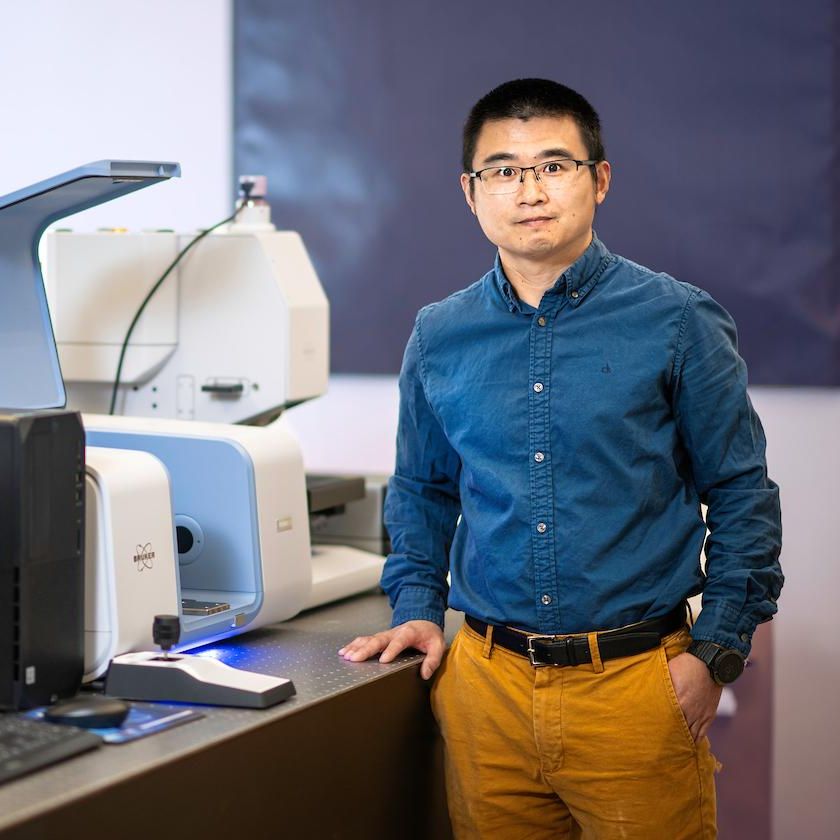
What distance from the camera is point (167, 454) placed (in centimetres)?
160

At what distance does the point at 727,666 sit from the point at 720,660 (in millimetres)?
11

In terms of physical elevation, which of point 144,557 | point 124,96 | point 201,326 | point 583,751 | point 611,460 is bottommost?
point 583,751

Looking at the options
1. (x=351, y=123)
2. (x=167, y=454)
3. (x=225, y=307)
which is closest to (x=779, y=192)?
(x=351, y=123)

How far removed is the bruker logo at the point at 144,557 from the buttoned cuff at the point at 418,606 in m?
0.35

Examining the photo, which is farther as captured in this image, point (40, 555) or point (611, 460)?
point (611, 460)

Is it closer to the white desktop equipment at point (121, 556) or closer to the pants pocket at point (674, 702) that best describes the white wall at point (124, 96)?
the white desktop equipment at point (121, 556)

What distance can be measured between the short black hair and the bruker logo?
61cm

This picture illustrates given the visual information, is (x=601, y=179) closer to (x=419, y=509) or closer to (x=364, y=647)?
(x=419, y=509)

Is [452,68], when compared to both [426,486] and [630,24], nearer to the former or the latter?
[630,24]

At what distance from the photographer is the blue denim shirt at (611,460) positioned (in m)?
1.39

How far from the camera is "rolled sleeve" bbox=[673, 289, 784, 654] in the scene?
4.57 ft

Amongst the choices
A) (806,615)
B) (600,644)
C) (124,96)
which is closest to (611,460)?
(600,644)

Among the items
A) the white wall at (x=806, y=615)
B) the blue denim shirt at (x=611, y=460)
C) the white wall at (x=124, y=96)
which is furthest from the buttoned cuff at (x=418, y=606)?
the white wall at (x=124, y=96)

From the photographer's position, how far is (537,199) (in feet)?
4.61
